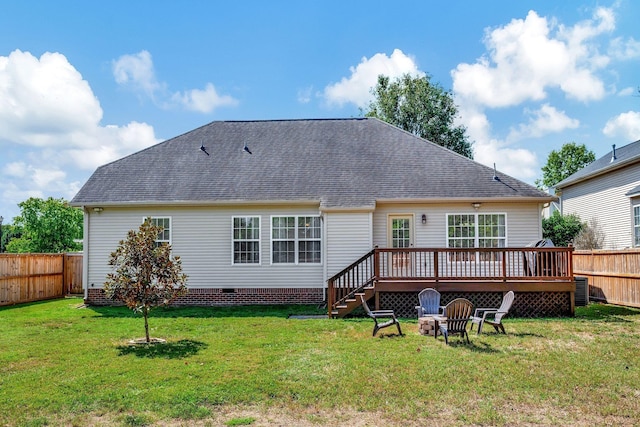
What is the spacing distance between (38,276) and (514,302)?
16543 millimetres

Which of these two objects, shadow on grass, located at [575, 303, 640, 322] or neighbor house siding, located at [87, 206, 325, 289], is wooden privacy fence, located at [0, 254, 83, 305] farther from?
shadow on grass, located at [575, 303, 640, 322]

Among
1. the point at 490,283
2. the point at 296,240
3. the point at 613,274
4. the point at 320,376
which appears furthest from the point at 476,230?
the point at 320,376

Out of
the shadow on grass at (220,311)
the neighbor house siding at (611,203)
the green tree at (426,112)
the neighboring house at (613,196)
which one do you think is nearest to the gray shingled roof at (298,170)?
the shadow on grass at (220,311)

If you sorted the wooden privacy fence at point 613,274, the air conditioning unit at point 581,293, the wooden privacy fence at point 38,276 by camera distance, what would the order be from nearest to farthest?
1. the wooden privacy fence at point 613,274
2. the air conditioning unit at point 581,293
3. the wooden privacy fence at point 38,276

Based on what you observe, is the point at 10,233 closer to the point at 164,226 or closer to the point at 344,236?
the point at 164,226

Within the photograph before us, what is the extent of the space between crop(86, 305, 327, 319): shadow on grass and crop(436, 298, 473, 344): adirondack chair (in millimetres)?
4695

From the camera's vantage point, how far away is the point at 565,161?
46.8 meters

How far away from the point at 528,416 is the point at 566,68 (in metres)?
16.1

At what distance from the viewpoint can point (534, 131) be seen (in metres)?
29.3

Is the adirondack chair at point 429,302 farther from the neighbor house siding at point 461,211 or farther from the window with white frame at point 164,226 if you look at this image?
the window with white frame at point 164,226

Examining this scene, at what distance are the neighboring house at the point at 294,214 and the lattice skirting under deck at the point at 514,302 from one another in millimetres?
2303

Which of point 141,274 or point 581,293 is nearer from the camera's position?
point 141,274

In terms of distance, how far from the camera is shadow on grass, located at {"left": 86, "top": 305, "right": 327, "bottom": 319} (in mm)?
13031

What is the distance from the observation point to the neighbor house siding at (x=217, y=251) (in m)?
15.1
